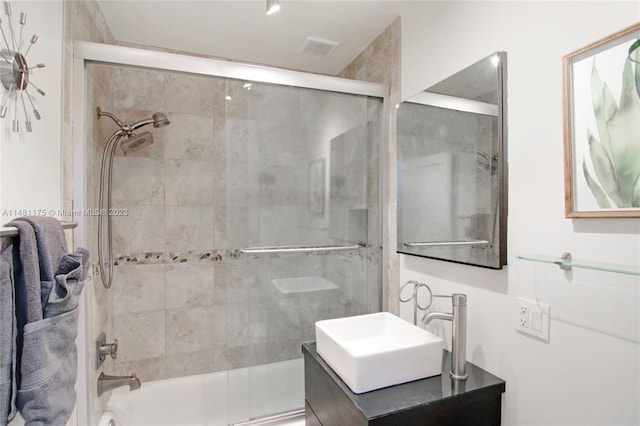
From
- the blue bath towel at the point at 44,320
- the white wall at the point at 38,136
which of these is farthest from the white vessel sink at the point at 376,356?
the white wall at the point at 38,136

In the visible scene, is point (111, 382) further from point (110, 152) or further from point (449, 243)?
point (449, 243)

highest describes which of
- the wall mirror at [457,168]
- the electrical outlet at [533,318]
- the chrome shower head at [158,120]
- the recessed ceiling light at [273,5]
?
the recessed ceiling light at [273,5]

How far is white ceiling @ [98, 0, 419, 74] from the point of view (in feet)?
5.59

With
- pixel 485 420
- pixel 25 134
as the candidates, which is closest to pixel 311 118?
pixel 25 134

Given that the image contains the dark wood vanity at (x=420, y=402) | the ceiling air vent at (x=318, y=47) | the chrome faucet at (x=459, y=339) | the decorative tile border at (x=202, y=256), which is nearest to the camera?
the dark wood vanity at (x=420, y=402)

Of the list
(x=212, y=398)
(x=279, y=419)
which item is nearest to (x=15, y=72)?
(x=279, y=419)

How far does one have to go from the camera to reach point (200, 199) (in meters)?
2.24

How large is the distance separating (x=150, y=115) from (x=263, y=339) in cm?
166

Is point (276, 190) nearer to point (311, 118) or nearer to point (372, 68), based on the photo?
point (311, 118)

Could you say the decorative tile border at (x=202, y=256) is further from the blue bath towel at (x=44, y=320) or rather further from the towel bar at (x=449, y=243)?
the blue bath towel at (x=44, y=320)

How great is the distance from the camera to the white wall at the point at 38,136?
91 cm

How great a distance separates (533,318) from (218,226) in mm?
1920

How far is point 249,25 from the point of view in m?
1.90

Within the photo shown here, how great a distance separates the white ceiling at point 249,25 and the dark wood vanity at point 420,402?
1769 mm
